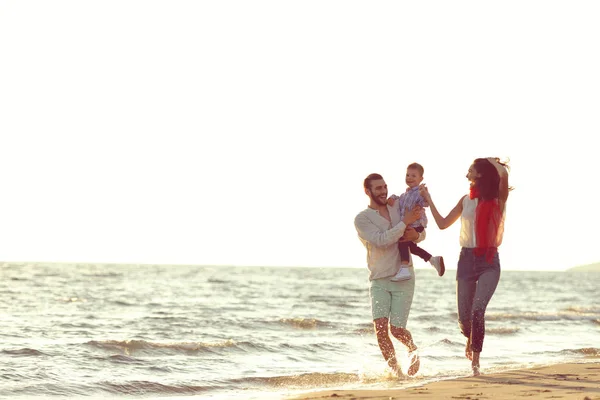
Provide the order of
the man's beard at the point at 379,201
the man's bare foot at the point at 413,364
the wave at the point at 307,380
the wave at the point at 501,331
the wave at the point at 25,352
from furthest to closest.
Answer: the wave at the point at 501,331, the wave at the point at 25,352, the wave at the point at 307,380, the man's bare foot at the point at 413,364, the man's beard at the point at 379,201

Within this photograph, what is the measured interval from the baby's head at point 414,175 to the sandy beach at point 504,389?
1.76 m

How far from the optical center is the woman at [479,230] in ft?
24.4

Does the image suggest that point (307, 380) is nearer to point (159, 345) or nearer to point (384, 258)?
point (384, 258)

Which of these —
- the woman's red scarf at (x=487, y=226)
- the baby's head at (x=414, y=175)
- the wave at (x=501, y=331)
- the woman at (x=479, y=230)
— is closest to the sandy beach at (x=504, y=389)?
the woman at (x=479, y=230)

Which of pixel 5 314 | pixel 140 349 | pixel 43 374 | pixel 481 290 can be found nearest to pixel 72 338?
pixel 140 349

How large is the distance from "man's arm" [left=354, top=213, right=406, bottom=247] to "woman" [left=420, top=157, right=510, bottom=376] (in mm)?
388

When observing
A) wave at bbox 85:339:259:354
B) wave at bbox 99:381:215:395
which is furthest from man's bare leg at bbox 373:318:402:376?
wave at bbox 85:339:259:354

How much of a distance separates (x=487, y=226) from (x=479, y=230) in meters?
0.08

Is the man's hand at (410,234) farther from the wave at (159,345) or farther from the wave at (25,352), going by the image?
the wave at (25,352)

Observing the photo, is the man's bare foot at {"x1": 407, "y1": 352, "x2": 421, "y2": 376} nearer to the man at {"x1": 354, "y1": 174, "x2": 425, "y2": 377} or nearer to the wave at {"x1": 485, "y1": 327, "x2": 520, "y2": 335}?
the man at {"x1": 354, "y1": 174, "x2": 425, "y2": 377}

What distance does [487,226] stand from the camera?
7406 mm

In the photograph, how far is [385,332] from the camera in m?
7.90

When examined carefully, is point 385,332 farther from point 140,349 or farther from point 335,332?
point 335,332

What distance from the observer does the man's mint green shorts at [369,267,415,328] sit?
776 centimetres
